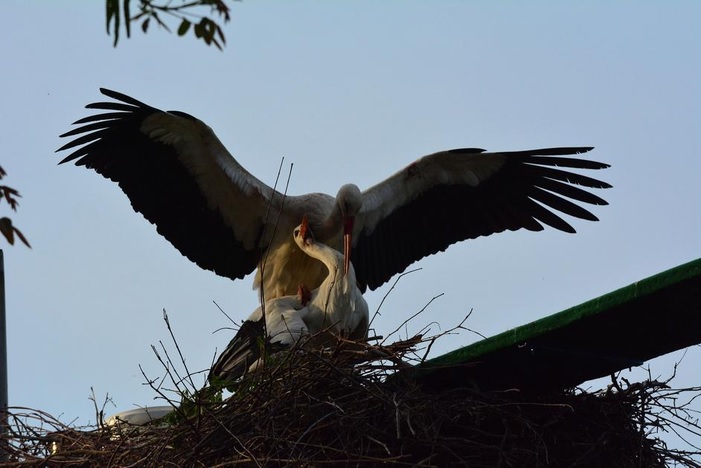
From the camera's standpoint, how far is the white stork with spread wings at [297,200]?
23.0 feet

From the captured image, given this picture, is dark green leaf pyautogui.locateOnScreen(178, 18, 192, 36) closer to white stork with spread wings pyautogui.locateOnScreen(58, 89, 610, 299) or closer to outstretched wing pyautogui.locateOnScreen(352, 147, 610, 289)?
Answer: white stork with spread wings pyautogui.locateOnScreen(58, 89, 610, 299)

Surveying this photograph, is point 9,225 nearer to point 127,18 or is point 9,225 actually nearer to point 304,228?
point 127,18

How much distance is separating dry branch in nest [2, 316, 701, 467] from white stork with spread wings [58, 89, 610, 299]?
6.27 ft

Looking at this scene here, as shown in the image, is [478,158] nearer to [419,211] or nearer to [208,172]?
[419,211]

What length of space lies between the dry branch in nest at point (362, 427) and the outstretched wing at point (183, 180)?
6.60 ft

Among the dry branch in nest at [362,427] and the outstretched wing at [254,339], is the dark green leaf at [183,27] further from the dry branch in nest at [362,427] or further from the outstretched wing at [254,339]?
the outstretched wing at [254,339]

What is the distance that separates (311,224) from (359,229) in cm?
37

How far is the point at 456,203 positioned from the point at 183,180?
1.59 metres

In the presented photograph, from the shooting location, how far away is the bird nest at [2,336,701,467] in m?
4.75

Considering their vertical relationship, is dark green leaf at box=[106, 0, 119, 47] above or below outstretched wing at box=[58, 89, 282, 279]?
below

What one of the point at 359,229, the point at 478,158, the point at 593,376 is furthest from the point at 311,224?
the point at 593,376

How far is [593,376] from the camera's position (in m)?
5.43

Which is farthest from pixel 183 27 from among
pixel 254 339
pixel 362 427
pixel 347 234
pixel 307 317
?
pixel 347 234

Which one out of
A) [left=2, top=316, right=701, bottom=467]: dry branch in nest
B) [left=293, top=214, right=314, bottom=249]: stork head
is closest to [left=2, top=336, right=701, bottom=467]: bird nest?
[left=2, top=316, right=701, bottom=467]: dry branch in nest
